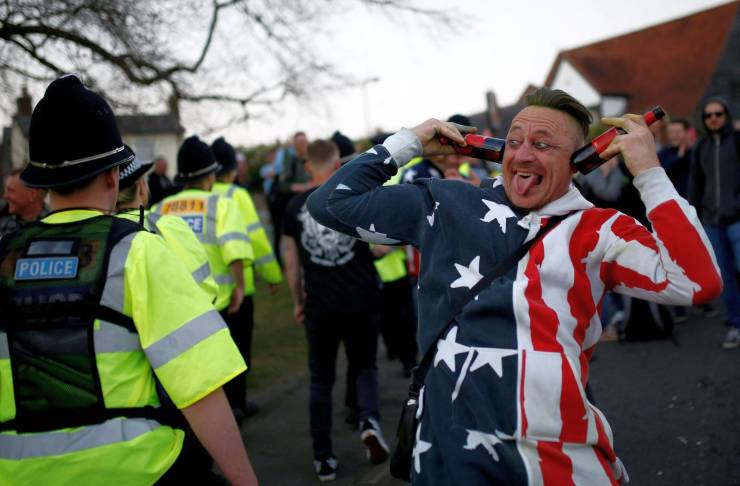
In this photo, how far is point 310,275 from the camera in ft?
16.5

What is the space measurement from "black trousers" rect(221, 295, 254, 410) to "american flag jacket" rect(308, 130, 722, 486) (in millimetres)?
3680

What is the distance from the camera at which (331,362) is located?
4.88m

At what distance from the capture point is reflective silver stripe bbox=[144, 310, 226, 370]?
6.60 ft

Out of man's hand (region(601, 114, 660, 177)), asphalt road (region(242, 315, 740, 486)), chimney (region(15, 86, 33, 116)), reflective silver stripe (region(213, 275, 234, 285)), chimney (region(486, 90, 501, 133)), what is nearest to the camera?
man's hand (region(601, 114, 660, 177))

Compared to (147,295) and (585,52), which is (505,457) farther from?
(585,52)

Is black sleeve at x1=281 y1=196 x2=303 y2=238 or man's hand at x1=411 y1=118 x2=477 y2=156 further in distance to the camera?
black sleeve at x1=281 y1=196 x2=303 y2=238

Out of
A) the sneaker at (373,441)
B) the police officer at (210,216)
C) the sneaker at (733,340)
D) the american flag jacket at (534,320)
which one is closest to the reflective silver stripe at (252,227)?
the police officer at (210,216)

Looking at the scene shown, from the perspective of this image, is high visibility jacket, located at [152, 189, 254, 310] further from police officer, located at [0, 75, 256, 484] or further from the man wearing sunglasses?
the man wearing sunglasses

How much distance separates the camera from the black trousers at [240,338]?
5805 millimetres

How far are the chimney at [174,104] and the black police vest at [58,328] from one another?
844 centimetres

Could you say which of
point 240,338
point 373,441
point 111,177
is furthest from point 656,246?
point 240,338

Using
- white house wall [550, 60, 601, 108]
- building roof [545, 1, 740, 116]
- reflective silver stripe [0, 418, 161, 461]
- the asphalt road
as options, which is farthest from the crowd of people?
building roof [545, 1, 740, 116]

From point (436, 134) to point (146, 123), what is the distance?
7691 mm

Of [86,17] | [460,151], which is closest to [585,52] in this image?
[86,17]
